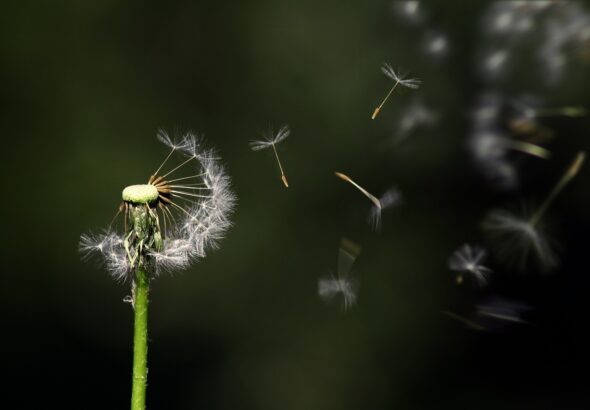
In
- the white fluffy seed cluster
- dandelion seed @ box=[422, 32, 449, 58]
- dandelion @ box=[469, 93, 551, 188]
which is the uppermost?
dandelion seed @ box=[422, 32, 449, 58]

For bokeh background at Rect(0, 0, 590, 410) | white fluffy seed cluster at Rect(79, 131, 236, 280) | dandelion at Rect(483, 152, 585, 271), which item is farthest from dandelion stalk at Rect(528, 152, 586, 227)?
white fluffy seed cluster at Rect(79, 131, 236, 280)

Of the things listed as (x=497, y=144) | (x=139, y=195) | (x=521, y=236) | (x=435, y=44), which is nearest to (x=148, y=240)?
(x=139, y=195)

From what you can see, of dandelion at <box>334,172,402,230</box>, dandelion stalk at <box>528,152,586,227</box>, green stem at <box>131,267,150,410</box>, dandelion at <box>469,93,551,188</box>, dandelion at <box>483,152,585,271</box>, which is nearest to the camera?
green stem at <box>131,267,150,410</box>

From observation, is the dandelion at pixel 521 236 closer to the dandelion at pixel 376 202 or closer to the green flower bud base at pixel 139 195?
the dandelion at pixel 376 202

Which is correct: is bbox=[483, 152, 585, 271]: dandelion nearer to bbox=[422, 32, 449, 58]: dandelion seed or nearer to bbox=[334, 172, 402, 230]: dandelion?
bbox=[334, 172, 402, 230]: dandelion

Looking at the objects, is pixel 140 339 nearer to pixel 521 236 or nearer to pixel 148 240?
pixel 148 240

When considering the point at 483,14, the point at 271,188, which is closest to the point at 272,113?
the point at 271,188

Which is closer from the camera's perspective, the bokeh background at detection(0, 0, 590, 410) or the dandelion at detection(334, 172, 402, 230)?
the dandelion at detection(334, 172, 402, 230)
